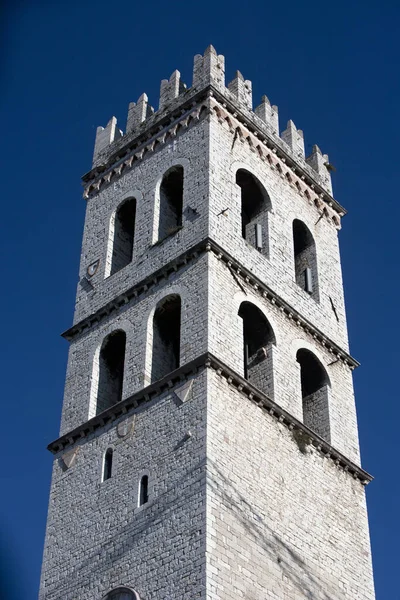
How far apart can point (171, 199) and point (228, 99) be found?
3.76 metres

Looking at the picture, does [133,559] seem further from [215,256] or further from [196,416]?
[215,256]

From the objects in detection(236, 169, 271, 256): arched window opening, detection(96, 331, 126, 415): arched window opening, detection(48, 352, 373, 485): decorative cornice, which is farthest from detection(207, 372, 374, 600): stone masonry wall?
detection(236, 169, 271, 256): arched window opening

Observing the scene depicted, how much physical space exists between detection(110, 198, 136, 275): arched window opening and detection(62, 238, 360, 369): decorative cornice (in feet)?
6.45

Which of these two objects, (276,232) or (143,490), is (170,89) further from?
(143,490)

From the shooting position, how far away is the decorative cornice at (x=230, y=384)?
26.4 meters

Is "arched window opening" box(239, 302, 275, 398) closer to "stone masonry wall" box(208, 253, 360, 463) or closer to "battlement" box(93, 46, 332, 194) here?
"stone masonry wall" box(208, 253, 360, 463)

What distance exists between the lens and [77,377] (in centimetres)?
3022

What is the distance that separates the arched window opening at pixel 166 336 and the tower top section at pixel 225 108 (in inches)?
295

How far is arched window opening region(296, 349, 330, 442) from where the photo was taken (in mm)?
29953

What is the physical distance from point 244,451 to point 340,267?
36.2 feet

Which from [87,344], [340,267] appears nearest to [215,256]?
[87,344]

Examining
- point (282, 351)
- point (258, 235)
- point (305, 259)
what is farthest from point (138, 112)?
point (282, 351)

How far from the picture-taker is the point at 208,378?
26.0 metres

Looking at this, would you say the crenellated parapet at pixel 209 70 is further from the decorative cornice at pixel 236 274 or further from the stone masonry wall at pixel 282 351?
the stone masonry wall at pixel 282 351
